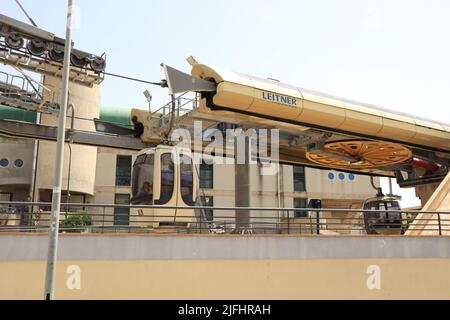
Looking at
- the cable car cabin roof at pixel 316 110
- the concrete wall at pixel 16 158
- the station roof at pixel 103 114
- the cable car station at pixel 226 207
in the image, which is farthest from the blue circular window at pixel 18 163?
the cable car cabin roof at pixel 316 110

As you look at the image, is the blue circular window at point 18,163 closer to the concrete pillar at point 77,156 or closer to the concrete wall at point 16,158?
the concrete wall at point 16,158

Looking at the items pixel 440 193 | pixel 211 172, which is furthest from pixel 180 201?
pixel 211 172

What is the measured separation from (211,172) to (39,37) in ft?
83.1

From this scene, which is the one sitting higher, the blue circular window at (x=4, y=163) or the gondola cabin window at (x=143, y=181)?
the blue circular window at (x=4, y=163)

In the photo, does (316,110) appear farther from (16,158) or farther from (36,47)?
(16,158)

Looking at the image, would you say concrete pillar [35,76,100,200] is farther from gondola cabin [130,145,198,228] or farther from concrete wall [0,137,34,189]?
gondola cabin [130,145,198,228]

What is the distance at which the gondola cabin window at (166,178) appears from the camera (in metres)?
14.2

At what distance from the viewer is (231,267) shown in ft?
35.7

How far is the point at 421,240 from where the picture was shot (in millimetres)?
12234

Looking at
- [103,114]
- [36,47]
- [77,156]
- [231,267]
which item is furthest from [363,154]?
[103,114]

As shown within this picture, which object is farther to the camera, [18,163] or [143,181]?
[18,163]

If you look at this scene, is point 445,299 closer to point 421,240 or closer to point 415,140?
point 421,240


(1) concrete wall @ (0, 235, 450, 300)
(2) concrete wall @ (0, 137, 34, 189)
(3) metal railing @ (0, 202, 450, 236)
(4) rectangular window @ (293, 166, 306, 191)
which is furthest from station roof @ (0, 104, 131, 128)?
(1) concrete wall @ (0, 235, 450, 300)

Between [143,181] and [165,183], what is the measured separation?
2.98ft
